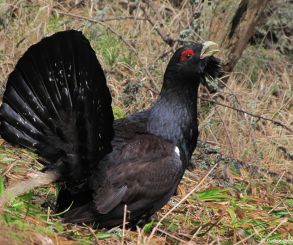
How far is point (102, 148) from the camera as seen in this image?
5.03 m

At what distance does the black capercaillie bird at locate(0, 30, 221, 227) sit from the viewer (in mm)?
4832

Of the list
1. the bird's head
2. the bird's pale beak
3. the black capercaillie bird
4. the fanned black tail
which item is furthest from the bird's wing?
the bird's pale beak

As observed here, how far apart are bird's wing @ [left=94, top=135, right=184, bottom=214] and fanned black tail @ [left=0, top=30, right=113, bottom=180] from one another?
0.19 metres

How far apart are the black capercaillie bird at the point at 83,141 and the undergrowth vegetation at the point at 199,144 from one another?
0.21 metres

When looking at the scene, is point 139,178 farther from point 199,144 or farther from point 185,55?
point 199,144

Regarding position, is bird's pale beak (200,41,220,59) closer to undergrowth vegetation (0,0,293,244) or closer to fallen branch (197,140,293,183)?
undergrowth vegetation (0,0,293,244)

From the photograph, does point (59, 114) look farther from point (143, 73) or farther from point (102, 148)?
point (143, 73)

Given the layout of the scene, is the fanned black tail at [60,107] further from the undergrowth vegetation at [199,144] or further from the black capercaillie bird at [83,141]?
the undergrowth vegetation at [199,144]

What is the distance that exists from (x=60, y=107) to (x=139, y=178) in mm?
768

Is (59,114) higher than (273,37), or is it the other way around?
(59,114)

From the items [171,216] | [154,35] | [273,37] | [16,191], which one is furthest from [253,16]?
[16,191]

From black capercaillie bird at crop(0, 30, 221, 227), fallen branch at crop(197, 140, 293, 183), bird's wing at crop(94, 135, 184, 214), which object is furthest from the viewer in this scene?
fallen branch at crop(197, 140, 293, 183)

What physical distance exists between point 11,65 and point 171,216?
10.0ft

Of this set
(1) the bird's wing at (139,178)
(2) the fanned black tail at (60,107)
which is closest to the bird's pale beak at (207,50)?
(1) the bird's wing at (139,178)
